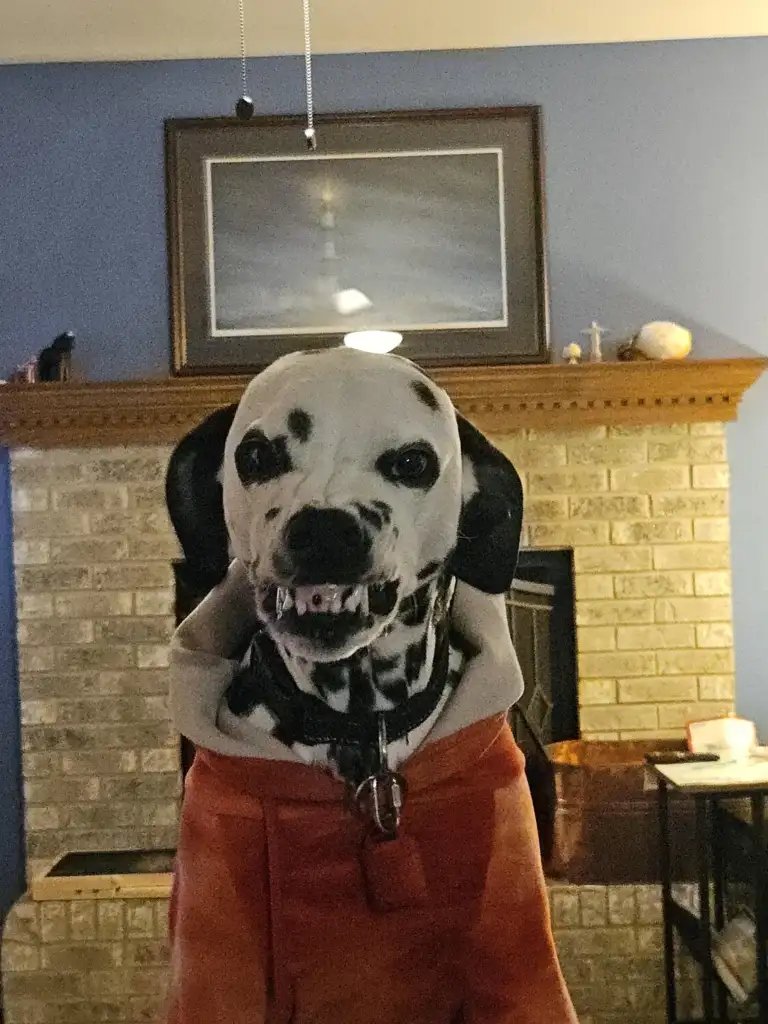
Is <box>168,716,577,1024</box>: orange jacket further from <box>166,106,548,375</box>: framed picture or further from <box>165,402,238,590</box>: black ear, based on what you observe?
<box>166,106,548,375</box>: framed picture

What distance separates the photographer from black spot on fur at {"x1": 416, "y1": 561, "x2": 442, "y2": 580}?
0.94 meters

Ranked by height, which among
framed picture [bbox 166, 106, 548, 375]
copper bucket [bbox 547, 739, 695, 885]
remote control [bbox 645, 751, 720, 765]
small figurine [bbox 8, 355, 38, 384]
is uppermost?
framed picture [bbox 166, 106, 548, 375]

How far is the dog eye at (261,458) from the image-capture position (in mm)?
898

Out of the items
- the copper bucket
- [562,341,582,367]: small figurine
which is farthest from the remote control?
[562,341,582,367]: small figurine

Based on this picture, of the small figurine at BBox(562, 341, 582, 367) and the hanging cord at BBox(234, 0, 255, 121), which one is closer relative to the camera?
the hanging cord at BBox(234, 0, 255, 121)

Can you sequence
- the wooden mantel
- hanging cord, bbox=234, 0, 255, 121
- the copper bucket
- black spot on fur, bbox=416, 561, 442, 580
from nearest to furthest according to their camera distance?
black spot on fur, bbox=416, 561, 442, 580 → hanging cord, bbox=234, 0, 255, 121 → the copper bucket → the wooden mantel

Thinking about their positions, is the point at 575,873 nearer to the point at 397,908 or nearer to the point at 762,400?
the point at 762,400

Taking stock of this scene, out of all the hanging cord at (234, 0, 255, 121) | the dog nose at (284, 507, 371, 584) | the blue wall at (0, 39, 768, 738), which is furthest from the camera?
the blue wall at (0, 39, 768, 738)

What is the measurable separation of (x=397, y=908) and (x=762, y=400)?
6.89ft

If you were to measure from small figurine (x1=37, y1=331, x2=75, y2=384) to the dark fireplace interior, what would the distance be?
626mm

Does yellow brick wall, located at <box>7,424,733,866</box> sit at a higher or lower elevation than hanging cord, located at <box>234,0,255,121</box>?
lower

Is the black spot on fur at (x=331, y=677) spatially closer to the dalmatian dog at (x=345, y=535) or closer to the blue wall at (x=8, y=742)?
the dalmatian dog at (x=345, y=535)

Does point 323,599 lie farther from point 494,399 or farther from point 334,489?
point 494,399

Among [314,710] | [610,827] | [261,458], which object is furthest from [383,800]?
[610,827]
